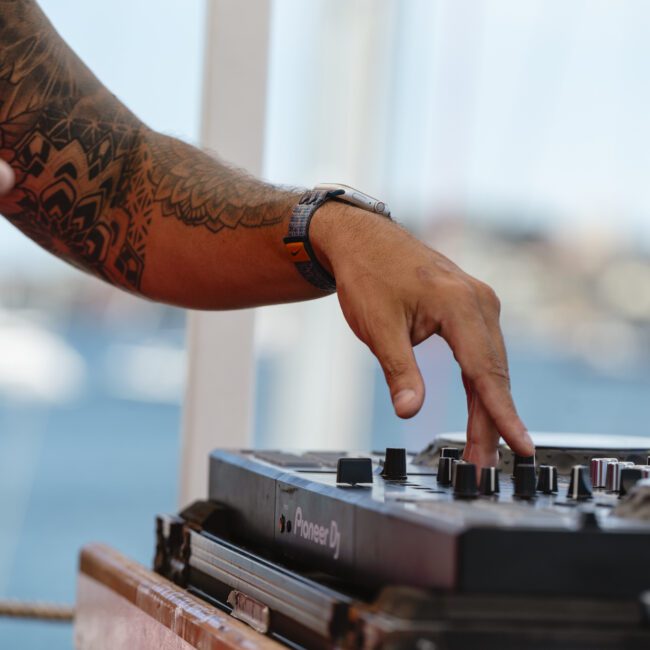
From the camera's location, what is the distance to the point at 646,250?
5.14m

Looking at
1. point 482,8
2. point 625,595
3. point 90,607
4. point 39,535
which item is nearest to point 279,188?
point 90,607

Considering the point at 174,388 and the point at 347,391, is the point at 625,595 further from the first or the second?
the point at 347,391

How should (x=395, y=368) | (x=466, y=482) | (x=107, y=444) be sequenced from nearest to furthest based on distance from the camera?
(x=466, y=482) → (x=395, y=368) → (x=107, y=444)

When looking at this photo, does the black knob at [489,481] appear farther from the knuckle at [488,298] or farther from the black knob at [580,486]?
the knuckle at [488,298]

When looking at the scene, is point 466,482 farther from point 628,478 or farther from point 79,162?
point 79,162

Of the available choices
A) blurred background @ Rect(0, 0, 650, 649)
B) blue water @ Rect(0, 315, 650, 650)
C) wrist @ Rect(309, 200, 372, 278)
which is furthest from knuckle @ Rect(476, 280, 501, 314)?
blue water @ Rect(0, 315, 650, 650)

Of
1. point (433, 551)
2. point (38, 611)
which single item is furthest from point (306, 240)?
point (38, 611)

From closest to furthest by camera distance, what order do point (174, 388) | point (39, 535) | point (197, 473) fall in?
point (197, 473), point (174, 388), point (39, 535)

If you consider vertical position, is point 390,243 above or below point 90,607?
above

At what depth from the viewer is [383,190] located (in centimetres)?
291

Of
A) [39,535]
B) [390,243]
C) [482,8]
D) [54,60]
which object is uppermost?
[482,8]

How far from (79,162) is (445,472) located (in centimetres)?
58

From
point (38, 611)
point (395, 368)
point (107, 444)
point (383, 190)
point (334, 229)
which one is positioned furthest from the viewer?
point (107, 444)

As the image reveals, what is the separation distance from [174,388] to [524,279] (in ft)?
9.41
